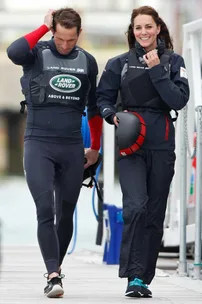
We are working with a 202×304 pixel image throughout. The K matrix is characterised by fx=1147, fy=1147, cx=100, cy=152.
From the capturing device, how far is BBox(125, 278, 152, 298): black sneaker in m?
6.49

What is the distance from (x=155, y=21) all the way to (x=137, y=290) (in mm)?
1542

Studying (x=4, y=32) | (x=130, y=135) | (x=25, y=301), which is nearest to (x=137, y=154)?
(x=130, y=135)

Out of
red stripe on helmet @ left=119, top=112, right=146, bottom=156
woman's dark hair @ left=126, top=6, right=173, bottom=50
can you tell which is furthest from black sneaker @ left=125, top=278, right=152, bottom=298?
woman's dark hair @ left=126, top=6, right=173, bottom=50

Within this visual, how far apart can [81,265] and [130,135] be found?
10.0 ft

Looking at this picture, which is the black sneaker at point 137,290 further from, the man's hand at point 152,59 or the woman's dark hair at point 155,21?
the woman's dark hair at point 155,21

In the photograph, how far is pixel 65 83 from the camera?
664 centimetres

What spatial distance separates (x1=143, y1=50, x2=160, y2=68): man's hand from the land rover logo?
1.46 feet

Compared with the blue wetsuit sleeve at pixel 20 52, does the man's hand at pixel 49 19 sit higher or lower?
higher

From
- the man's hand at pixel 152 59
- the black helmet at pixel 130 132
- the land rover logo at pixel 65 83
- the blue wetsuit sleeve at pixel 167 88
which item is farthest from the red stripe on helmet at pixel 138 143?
the land rover logo at pixel 65 83

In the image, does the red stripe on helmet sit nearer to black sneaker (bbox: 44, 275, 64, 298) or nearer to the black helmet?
the black helmet

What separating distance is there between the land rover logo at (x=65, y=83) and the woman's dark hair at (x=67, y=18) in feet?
0.93

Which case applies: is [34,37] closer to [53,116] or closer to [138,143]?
[53,116]

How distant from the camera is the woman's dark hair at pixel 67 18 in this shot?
6.52 metres

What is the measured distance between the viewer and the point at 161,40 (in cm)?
671
